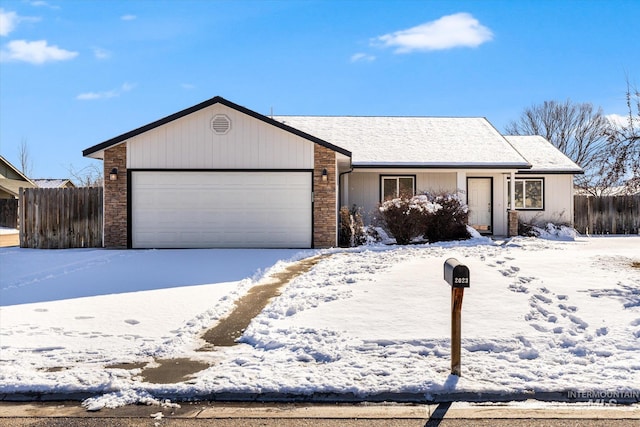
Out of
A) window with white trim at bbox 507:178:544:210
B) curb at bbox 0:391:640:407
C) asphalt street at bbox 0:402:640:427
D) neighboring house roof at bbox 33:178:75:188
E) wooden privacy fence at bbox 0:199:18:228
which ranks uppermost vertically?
neighboring house roof at bbox 33:178:75:188

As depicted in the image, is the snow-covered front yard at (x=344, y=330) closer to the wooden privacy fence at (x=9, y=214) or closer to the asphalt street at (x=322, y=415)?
the asphalt street at (x=322, y=415)

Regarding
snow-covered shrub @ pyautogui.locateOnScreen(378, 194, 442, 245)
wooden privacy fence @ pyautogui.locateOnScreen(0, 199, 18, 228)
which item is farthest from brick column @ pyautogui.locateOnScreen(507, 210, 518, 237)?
wooden privacy fence @ pyautogui.locateOnScreen(0, 199, 18, 228)

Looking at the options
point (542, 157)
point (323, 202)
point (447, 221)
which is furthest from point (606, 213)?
point (323, 202)

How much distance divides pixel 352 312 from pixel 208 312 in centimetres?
202

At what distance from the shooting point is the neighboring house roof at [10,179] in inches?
1364

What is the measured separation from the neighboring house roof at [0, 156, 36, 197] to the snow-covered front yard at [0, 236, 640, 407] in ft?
89.6

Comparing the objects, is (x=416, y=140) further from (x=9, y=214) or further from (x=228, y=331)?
(x=9, y=214)

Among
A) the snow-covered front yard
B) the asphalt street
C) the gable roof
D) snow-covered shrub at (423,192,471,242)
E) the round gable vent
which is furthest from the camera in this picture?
snow-covered shrub at (423,192,471,242)

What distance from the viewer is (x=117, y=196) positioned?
16.1 metres

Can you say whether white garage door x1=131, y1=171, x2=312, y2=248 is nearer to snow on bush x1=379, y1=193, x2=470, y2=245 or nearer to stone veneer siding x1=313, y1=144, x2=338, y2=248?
stone veneer siding x1=313, y1=144, x2=338, y2=248

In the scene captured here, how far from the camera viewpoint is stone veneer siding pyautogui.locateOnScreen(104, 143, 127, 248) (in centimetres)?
1606

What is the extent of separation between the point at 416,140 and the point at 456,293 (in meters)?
17.9

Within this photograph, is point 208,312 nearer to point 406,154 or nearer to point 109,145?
point 109,145

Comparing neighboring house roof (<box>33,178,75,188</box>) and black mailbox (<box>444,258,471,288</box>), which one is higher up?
neighboring house roof (<box>33,178,75,188</box>)
